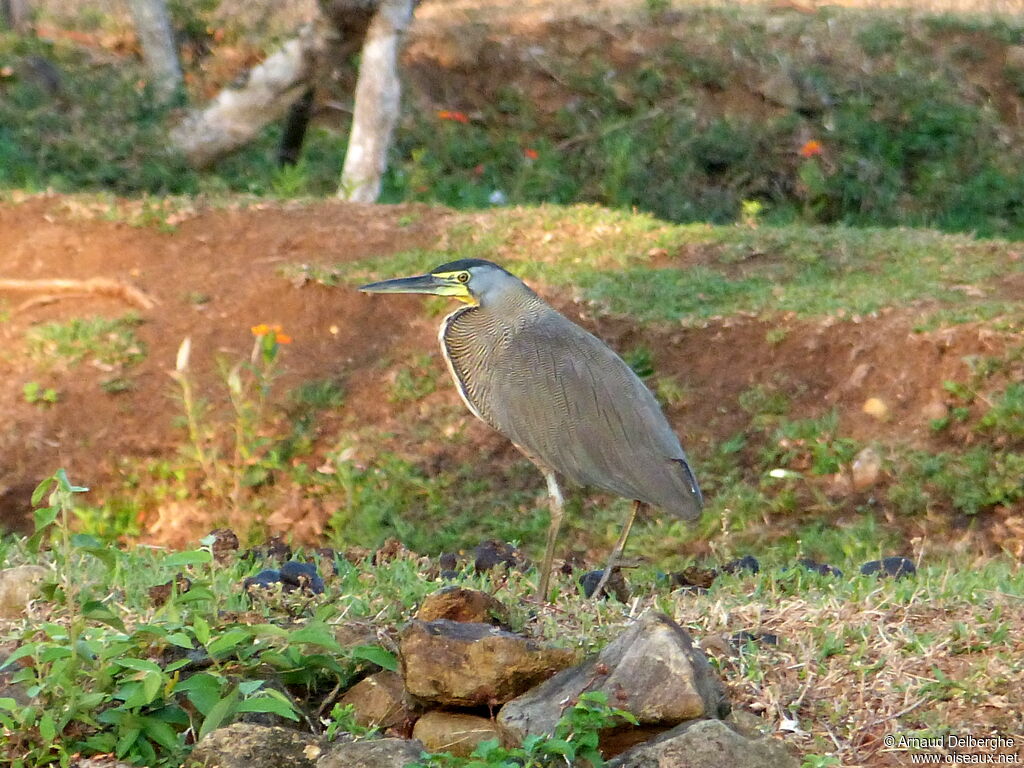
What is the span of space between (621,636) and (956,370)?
11.4 feet

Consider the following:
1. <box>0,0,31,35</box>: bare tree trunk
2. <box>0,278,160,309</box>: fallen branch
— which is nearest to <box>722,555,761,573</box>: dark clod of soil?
<box>0,278,160,309</box>: fallen branch

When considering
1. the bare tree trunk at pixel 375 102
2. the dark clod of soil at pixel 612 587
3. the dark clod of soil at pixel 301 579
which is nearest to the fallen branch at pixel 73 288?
the bare tree trunk at pixel 375 102

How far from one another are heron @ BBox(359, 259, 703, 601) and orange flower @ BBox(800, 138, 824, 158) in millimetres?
5363

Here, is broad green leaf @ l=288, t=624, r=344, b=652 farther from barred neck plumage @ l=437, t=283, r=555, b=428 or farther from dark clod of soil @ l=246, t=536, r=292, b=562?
barred neck plumage @ l=437, t=283, r=555, b=428

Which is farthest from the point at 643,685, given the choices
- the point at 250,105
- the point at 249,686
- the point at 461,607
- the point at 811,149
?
the point at 811,149

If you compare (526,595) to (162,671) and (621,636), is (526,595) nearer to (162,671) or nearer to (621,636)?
(621,636)

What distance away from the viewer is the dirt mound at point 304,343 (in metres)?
6.20

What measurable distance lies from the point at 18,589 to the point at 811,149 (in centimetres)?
705

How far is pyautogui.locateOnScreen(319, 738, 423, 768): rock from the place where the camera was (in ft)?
9.11

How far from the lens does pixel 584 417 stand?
430 centimetres

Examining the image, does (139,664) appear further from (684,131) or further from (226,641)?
(684,131)

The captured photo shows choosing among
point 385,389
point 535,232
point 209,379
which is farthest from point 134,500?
point 535,232

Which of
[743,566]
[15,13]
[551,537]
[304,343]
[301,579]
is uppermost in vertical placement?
[301,579]

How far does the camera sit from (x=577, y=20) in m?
11.0
